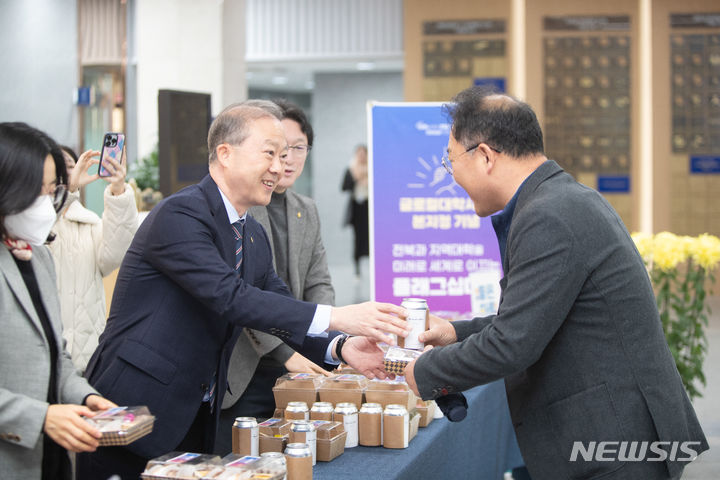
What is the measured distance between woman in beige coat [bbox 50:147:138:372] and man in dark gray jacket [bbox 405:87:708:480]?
1975 millimetres

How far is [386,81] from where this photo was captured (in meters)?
15.1

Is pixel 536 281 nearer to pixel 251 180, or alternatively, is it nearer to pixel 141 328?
pixel 251 180

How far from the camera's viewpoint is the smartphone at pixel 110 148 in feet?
10.7

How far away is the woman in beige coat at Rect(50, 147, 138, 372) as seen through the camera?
3422 millimetres

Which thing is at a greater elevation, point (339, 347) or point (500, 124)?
point (500, 124)

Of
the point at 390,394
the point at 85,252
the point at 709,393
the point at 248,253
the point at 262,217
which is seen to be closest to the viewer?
the point at 248,253

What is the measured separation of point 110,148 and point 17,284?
1.62 meters

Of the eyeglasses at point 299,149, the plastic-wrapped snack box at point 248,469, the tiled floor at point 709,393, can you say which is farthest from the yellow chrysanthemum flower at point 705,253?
the plastic-wrapped snack box at point 248,469

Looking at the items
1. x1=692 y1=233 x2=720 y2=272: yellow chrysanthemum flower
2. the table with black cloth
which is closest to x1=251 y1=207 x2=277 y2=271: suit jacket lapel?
the table with black cloth

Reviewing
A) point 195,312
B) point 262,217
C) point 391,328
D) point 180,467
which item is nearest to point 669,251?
point 262,217

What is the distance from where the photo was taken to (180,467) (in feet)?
5.57

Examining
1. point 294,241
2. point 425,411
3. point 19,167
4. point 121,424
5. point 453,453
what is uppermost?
point 19,167

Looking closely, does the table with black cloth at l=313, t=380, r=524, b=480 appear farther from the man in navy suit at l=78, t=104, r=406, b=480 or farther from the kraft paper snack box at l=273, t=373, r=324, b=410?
the man in navy suit at l=78, t=104, r=406, b=480

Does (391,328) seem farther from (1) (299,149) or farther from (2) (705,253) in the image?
(2) (705,253)
